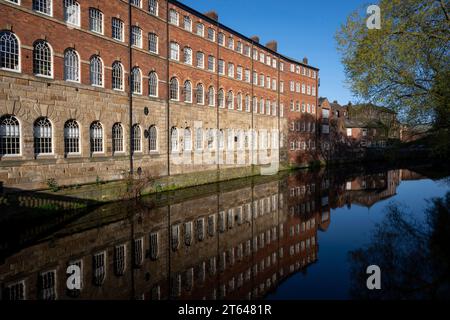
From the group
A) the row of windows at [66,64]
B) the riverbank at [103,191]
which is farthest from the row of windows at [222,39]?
the riverbank at [103,191]

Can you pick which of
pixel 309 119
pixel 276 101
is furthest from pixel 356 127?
pixel 276 101

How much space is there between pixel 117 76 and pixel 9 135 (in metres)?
7.15

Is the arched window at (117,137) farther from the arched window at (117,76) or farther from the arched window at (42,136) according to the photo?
the arched window at (42,136)

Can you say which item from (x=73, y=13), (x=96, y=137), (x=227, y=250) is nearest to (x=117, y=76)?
(x=73, y=13)

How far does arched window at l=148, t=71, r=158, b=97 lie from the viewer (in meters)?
20.2

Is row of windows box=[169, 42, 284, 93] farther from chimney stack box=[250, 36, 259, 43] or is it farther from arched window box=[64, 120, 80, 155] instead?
arched window box=[64, 120, 80, 155]

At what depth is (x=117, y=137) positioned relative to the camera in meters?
17.9

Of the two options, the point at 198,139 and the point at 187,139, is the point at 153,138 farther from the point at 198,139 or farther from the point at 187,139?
the point at 198,139

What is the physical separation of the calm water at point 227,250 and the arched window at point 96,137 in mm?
3468

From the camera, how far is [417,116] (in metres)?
12.8

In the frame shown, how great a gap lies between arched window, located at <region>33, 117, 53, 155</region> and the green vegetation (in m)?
14.4

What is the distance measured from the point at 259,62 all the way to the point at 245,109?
22.5 feet
